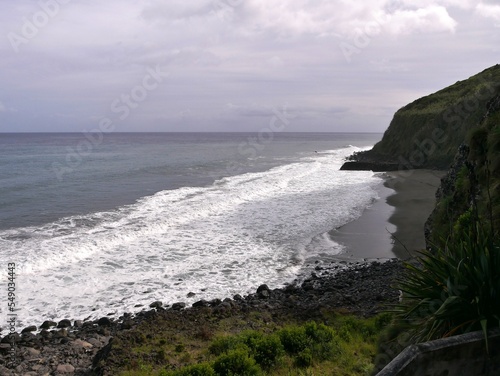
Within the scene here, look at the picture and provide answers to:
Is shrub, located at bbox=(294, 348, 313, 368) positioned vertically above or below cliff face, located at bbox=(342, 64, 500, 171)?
below

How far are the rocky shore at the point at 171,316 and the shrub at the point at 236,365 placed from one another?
230cm

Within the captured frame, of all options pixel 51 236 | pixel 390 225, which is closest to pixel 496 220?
pixel 390 225

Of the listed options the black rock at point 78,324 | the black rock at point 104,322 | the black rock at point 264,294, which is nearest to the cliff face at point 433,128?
the black rock at point 264,294

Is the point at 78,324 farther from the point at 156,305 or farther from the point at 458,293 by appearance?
the point at 458,293

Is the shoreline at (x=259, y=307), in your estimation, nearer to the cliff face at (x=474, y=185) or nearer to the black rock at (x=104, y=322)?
the black rock at (x=104, y=322)

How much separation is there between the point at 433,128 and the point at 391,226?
3329cm

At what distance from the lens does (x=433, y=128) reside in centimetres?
5075

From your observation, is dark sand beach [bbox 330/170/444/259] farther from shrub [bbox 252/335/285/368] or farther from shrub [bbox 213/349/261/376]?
shrub [bbox 213/349/261/376]

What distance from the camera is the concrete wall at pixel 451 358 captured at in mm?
4328

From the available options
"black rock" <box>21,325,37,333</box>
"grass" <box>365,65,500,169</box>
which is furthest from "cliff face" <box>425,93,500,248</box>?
"grass" <box>365,65,500,169</box>

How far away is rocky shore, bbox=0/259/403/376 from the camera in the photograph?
1005 centimetres

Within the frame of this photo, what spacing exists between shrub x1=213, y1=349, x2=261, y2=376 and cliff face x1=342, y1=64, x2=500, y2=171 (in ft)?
122

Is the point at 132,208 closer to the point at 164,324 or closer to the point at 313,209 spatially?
the point at 313,209

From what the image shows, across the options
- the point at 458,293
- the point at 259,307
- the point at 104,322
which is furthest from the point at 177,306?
the point at 458,293
